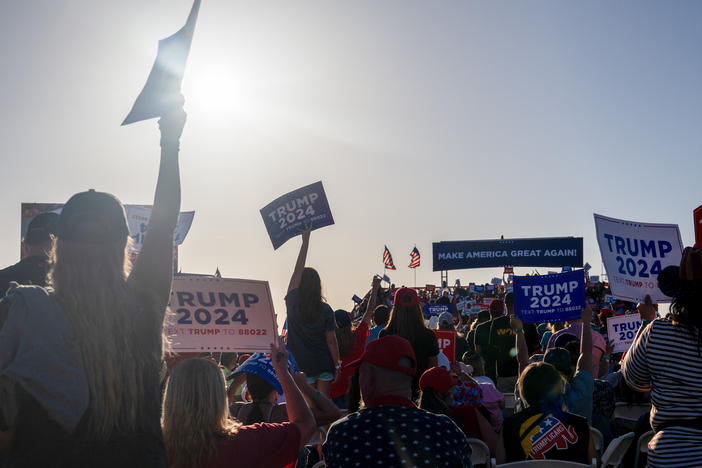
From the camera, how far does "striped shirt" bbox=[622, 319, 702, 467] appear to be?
140 inches

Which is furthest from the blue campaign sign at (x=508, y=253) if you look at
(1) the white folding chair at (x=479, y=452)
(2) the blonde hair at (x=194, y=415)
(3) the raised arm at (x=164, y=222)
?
(3) the raised arm at (x=164, y=222)

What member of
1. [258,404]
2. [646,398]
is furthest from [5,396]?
[646,398]

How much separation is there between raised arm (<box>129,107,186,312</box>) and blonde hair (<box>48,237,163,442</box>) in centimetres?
7

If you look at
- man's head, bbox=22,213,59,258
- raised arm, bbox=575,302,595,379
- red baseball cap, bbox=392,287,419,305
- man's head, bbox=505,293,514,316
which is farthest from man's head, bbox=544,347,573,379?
man's head, bbox=505,293,514,316

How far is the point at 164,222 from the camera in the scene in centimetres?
249

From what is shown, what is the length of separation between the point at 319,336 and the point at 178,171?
402cm

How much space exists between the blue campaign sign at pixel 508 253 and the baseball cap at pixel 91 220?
146ft

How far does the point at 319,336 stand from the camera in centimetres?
640

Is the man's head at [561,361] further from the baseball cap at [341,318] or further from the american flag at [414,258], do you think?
the american flag at [414,258]

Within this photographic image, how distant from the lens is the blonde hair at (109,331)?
84.2 inches

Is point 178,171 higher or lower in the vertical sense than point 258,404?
higher

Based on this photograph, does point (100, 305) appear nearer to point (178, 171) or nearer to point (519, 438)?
point (178, 171)

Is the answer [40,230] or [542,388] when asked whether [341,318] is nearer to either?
[542,388]

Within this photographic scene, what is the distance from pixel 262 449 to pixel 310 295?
3.10 meters
